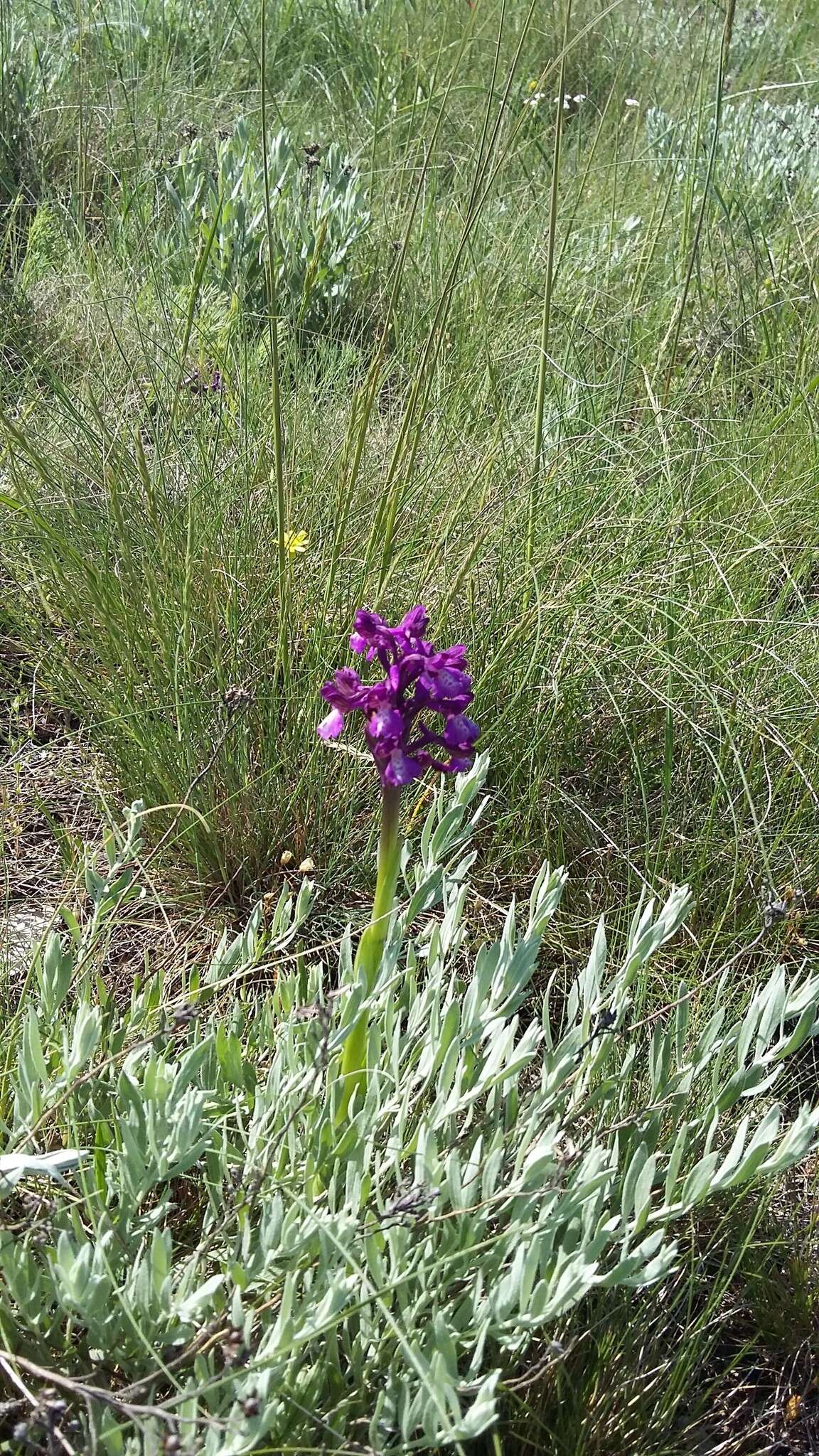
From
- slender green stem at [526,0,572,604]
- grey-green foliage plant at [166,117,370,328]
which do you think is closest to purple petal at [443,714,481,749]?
slender green stem at [526,0,572,604]

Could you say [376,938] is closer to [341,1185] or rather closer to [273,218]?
[341,1185]

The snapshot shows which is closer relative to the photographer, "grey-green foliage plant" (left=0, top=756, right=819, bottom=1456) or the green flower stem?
"grey-green foliage plant" (left=0, top=756, right=819, bottom=1456)

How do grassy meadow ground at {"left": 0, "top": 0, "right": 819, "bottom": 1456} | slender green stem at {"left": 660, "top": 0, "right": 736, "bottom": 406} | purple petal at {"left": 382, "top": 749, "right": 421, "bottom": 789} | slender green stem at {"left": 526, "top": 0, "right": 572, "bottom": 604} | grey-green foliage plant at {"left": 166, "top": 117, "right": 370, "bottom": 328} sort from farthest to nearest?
grey-green foliage plant at {"left": 166, "top": 117, "right": 370, "bottom": 328}
slender green stem at {"left": 660, "top": 0, "right": 736, "bottom": 406}
slender green stem at {"left": 526, "top": 0, "right": 572, "bottom": 604}
grassy meadow ground at {"left": 0, "top": 0, "right": 819, "bottom": 1456}
purple petal at {"left": 382, "top": 749, "right": 421, "bottom": 789}

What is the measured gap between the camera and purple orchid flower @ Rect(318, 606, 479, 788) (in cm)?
127

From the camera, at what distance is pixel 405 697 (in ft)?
4.33

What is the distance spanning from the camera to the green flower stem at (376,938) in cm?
130

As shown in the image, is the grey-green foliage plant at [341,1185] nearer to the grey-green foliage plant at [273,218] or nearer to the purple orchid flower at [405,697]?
the purple orchid flower at [405,697]

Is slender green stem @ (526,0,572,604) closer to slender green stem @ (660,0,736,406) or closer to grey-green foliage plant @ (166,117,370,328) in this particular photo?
slender green stem @ (660,0,736,406)

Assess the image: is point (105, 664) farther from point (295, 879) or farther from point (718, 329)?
point (718, 329)

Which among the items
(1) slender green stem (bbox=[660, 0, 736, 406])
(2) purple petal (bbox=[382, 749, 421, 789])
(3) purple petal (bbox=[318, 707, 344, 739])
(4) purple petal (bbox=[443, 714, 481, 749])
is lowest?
(3) purple petal (bbox=[318, 707, 344, 739])

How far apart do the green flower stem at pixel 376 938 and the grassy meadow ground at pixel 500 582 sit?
385 millimetres

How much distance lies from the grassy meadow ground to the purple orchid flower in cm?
48

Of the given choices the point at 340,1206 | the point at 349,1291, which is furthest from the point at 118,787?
the point at 349,1291

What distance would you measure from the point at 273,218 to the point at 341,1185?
9.45 feet
